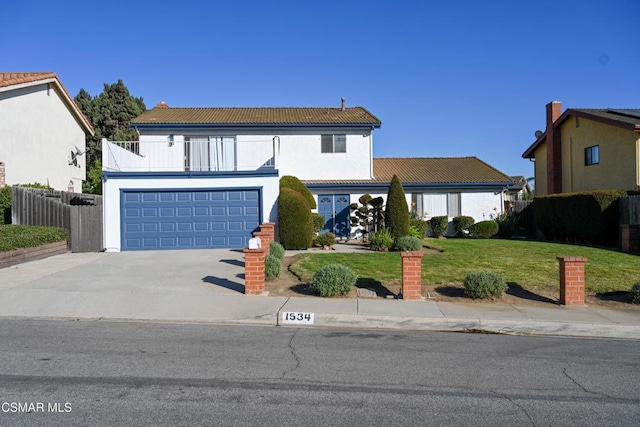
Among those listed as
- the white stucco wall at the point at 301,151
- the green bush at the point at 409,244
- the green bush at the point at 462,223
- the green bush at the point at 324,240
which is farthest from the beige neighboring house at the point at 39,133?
the green bush at the point at 462,223

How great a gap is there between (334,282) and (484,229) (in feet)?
46.7

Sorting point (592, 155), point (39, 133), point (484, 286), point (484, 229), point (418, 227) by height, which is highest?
point (39, 133)

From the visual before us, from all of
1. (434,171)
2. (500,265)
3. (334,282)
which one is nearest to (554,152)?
(434,171)

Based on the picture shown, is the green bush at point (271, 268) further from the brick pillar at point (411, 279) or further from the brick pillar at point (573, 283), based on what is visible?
the brick pillar at point (573, 283)

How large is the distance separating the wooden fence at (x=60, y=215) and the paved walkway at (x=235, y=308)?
15.4 feet

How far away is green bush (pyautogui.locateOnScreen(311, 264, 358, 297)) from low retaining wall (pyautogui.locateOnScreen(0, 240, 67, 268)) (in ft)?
27.4

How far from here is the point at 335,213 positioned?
23.3m

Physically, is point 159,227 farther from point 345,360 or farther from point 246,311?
point 345,360

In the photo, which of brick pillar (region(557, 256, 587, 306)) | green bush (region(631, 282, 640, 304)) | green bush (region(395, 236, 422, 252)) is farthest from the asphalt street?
green bush (region(395, 236, 422, 252))

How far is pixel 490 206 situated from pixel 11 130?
21152mm

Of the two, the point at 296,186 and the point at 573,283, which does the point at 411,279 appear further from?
the point at 296,186

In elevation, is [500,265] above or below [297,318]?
above

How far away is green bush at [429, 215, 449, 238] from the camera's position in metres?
22.7

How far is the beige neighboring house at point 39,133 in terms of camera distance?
2105cm
